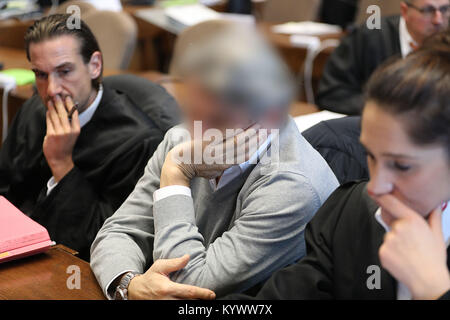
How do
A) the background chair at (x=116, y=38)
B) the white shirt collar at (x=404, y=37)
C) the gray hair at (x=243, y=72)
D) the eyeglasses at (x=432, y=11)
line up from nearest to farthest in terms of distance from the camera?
the gray hair at (x=243, y=72), the eyeglasses at (x=432, y=11), the white shirt collar at (x=404, y=37), the background chair at (x=116, y=38)

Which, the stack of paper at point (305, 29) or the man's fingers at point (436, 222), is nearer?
the man's fingers at point (436, 222)

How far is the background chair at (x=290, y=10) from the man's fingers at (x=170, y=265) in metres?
3.95

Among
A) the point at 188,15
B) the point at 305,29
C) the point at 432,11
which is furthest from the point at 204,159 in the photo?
the point at 305,29

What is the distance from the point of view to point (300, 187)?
1.26 metres

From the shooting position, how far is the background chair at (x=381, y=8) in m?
4.19

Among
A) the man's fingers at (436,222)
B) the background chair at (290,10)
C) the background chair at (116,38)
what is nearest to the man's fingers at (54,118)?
the man's fingers at (436,222)

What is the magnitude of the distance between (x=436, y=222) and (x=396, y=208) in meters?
0.07

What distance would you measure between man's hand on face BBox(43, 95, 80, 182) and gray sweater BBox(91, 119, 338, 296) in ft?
1.80

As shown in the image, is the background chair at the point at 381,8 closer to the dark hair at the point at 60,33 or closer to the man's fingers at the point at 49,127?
the dark hair at the point at 60,33

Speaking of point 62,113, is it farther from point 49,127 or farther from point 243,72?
point 243,72

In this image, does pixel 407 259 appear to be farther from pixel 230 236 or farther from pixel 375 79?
pixel 230 236

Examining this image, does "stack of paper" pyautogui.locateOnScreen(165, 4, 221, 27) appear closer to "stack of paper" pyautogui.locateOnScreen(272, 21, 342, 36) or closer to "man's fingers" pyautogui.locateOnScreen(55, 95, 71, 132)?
"stack of paper" pyautogui.locateOnScreen(272, 21, 342, 36)
